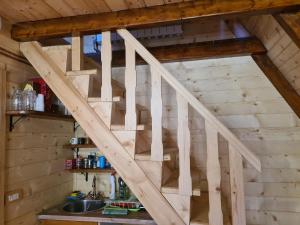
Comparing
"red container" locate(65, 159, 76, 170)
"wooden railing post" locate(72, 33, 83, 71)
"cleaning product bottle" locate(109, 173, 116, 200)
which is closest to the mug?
"red container" locate(65, 159, 76, 170)

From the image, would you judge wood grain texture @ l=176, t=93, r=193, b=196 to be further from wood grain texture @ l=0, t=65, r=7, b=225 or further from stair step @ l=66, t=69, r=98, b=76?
wood grain texture @ l=0, t=65, r=7, b=225

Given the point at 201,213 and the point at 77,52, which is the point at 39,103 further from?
the point at 201,213

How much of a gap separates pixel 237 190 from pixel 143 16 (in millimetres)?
1343

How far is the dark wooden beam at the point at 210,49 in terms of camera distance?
241 cm

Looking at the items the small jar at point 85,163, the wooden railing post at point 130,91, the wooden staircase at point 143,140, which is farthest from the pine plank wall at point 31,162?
the wooden railing post at point 130,91

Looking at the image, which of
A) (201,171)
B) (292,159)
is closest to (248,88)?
(292,159)

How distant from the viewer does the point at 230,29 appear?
268 centimetres

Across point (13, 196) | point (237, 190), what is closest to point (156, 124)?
point (237, 190)

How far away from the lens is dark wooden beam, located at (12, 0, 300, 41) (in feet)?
5.38

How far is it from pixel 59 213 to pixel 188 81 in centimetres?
183

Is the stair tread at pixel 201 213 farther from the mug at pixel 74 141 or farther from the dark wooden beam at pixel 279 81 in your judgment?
the mug at pixel 74 141

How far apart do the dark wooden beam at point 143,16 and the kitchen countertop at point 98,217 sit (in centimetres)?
155

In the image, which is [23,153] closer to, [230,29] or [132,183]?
[132,183]

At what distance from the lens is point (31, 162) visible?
2.28 metres
